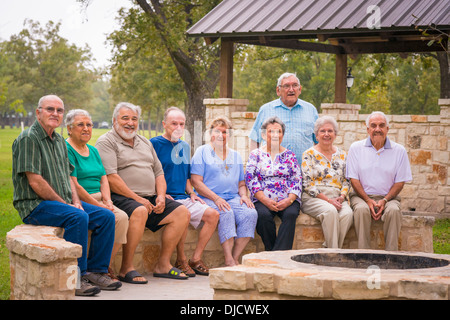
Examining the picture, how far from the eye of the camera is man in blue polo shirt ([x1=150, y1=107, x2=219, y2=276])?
21.9ft

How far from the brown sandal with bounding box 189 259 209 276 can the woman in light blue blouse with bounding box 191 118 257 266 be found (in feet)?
0.76

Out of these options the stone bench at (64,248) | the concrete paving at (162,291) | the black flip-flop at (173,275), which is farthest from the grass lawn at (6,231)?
the black flip-flop at (173,275)

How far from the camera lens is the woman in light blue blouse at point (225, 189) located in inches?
265

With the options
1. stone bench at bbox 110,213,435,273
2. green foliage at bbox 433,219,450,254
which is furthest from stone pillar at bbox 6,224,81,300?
green foliage at bbox 433,219,450,254

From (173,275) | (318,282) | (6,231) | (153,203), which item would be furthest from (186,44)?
(318,282)

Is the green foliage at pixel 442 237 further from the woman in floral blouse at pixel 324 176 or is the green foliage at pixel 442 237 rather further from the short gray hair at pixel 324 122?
the short gray hair at pixel 324 122

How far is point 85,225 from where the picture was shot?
5359 millimetres

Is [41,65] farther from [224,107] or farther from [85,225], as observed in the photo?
[85,225]

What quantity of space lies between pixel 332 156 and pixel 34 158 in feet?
10.1

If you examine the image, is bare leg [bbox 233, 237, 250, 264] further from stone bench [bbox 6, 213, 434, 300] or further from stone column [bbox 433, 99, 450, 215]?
stone column [bbox 433, 99, 450, 215]

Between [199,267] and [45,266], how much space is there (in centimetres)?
233

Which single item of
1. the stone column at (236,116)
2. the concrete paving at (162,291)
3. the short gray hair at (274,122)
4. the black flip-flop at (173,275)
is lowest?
the concrete paving at (162,291)

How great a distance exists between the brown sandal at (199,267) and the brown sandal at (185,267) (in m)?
0.08
